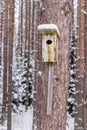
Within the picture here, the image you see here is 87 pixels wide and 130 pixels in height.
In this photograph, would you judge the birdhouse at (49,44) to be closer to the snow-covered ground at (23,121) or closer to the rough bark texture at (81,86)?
the rough bark texture at (81,86)

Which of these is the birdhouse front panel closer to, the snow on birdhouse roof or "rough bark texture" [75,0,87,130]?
the snow on birdhouse roof

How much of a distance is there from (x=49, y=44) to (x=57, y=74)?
36cm

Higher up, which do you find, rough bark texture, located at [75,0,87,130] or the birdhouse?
the birdhouse

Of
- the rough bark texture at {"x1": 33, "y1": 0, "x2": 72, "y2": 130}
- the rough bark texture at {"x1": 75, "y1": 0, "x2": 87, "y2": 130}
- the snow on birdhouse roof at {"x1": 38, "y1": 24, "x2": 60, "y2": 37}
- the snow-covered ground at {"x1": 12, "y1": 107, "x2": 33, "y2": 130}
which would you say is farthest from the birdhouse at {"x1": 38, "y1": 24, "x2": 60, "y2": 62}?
the snow-covered ground at {"x1": 12, "y1": 107, "x2": 33, "y2": 130}

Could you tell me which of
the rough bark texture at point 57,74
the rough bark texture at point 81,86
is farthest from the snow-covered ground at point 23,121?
the rough bark texture at point 57,74

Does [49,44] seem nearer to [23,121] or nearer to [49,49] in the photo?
[49,49]

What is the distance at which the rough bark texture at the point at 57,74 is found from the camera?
3846 millimetres

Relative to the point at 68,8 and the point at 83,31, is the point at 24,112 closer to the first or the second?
the point at 83,31

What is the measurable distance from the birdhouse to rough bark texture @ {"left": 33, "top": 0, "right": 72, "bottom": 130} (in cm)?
12

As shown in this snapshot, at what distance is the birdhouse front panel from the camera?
3727 millimetres

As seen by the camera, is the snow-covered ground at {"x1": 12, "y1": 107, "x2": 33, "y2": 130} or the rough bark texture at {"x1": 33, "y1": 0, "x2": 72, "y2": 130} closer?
the rough bark texture at {"x1": 33, "y1": 0, "x2": 72, "y2": 130}

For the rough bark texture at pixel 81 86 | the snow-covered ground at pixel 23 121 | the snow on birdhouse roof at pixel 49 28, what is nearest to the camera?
the snow on birdhouse roof at pixel 49 28

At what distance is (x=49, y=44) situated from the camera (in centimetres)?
376

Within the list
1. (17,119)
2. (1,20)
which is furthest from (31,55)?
(17,119)
